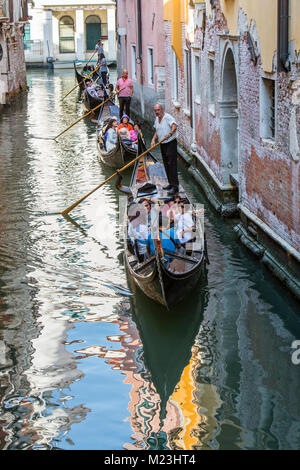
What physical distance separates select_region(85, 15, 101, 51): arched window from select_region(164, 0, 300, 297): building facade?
19.3m

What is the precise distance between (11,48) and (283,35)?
15032 mm

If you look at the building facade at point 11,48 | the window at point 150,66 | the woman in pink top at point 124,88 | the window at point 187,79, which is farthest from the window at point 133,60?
the window at point 187,79

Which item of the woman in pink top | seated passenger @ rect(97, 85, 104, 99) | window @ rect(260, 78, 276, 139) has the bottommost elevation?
seated passenger @ rect(97, 85, 104, 99)

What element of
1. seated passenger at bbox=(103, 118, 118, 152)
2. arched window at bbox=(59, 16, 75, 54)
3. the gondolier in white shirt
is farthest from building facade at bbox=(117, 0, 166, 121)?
arched window at bbox=(59, 16, 75, 54)

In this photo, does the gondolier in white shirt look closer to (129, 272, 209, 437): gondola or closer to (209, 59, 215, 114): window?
(209, 59, 215, 114): window

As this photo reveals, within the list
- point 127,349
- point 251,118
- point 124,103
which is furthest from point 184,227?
point 124,103

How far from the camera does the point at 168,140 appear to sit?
862cm

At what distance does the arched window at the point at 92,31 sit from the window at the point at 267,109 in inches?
928

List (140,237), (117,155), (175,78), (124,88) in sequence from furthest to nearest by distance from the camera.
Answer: (124,88)
(175,78)
(117,155)
(140,237)

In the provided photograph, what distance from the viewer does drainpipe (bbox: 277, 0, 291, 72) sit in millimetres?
5707

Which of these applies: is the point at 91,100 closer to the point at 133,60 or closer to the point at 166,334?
the point at 133,60

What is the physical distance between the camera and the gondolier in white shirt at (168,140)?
845 centimetres
